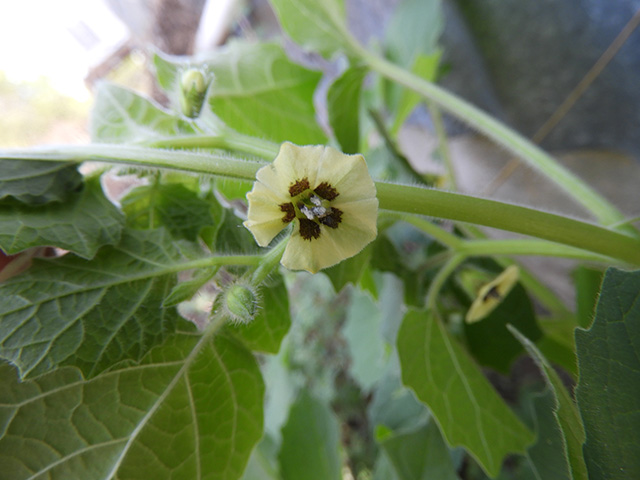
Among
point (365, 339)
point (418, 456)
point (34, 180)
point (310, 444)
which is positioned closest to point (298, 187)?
point (34, 180)

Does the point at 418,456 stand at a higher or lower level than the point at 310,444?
higher

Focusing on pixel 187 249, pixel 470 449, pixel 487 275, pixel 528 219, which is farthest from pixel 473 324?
pixel 187 249

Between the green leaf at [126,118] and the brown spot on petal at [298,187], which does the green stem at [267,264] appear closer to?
the brown spot on petal at [298,187]

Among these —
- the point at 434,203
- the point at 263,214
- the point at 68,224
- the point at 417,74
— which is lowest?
the point at 68,224

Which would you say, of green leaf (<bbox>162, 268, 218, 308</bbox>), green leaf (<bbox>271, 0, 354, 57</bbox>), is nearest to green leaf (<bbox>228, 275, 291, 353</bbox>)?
green leaf (<bbox>162, 268, 218, 308</bbox>)

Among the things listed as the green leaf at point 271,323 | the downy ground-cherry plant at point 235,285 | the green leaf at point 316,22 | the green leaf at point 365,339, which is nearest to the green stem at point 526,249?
the downy ground-cherry plant at point 235,285

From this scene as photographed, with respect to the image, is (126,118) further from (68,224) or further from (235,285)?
(235,285)
